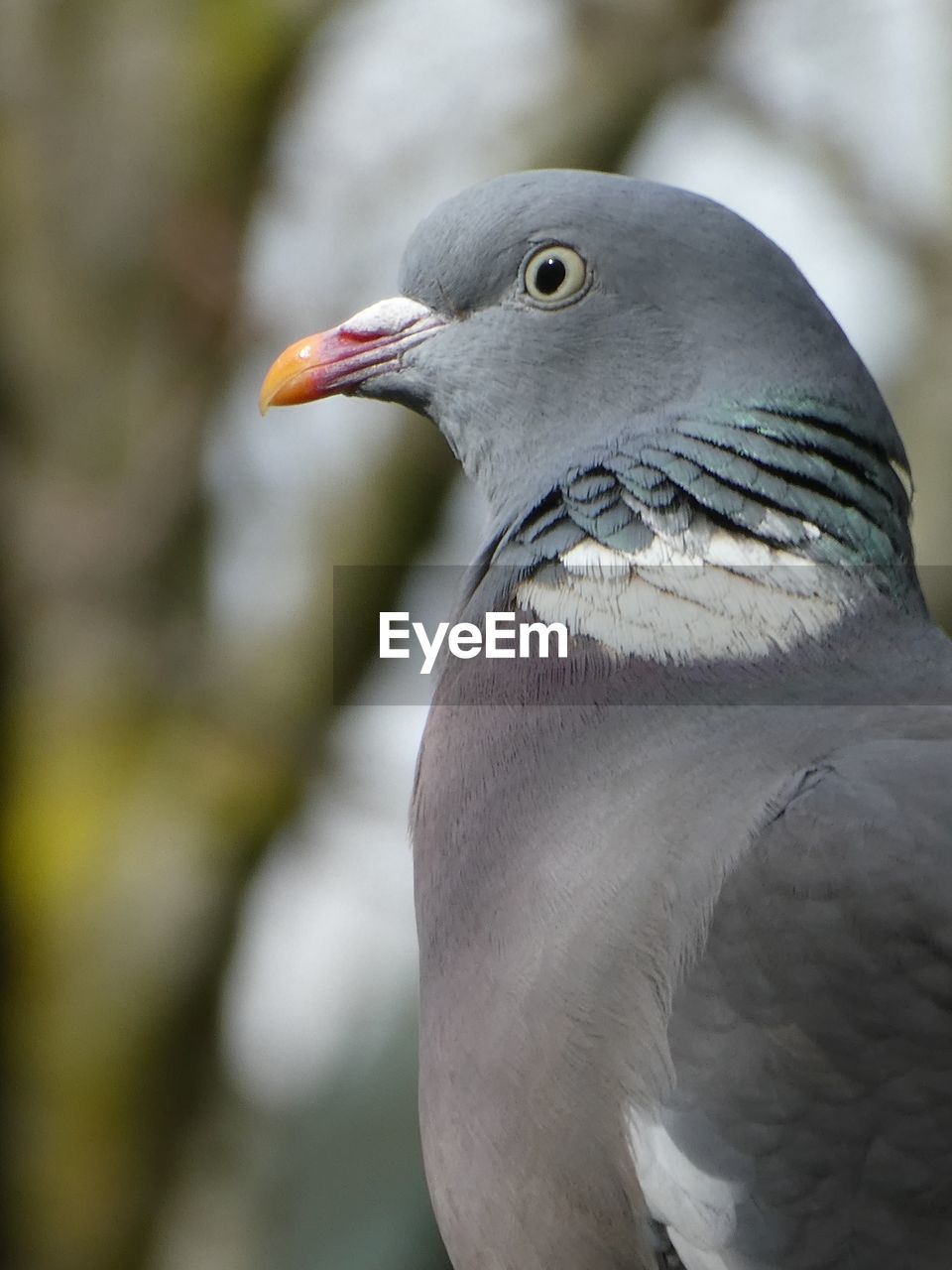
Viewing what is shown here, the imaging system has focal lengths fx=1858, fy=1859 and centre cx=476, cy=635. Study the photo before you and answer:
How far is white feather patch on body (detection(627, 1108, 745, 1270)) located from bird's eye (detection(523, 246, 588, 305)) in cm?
140

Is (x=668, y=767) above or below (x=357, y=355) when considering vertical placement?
below

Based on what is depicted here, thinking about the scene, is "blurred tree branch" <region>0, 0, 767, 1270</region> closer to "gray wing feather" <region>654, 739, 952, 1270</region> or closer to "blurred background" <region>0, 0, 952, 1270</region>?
"blurred background" <region>0, 0, 952, 1270</region>

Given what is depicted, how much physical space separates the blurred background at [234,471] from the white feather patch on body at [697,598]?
296 centimetres

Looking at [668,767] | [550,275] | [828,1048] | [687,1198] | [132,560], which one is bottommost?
[132,560]

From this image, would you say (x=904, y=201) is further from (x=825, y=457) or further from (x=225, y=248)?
(x=825, y=457)

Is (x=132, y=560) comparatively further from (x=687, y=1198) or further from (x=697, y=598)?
(x=687, y=1198)

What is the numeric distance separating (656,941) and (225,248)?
4.15 metres

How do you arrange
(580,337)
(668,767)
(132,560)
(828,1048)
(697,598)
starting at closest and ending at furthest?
(828,1048) < (668,767) < (697,598) < (580,337) < (132,560)

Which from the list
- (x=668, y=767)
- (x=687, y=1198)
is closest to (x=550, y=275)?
(x=668, y=767)

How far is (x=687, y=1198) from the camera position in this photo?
2.22 meters

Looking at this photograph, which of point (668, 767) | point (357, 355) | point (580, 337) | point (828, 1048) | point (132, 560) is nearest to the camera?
point (828, 1048)

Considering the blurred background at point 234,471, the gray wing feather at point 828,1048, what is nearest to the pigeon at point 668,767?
the gray wing feather at point 828,1048

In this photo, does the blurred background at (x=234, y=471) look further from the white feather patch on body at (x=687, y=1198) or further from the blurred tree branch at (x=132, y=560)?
the white feather patch on body at (x=687, y=1198)

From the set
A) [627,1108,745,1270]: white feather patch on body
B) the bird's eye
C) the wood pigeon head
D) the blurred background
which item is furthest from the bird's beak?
the blurred background
